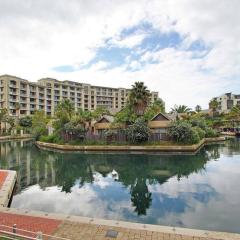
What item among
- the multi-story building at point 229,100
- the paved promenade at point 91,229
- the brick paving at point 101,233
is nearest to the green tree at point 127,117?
the paved promenade at point 91,229

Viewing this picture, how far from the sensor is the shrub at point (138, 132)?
44.6 metres

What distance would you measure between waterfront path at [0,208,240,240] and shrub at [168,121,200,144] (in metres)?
35.1

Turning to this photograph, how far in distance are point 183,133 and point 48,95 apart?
86976 mm

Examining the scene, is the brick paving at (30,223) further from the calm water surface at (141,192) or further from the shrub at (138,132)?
the shrub at (138,132)

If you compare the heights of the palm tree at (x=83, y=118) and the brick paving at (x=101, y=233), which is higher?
the palm tree at (x=83, y=118)

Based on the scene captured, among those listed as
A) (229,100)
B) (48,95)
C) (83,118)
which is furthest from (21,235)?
(229,100)

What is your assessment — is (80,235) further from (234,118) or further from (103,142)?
(234,118)

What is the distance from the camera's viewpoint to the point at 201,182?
20828mm

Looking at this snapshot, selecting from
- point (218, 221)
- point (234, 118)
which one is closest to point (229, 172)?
point (218, 221)

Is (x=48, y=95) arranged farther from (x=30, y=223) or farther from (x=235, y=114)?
(x=30, y=223)

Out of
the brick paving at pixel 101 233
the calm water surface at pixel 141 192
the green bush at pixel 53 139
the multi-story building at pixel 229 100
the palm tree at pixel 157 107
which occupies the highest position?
the multi-story building at pixel 229 100

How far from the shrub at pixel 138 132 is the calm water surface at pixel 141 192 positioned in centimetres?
1481

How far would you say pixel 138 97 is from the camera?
47281 millimetres

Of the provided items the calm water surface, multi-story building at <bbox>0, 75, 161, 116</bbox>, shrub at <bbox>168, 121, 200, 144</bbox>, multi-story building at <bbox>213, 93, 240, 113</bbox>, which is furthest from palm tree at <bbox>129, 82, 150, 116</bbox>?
multi-story building at <bbox>213, 93, 240, 113</bbox>
